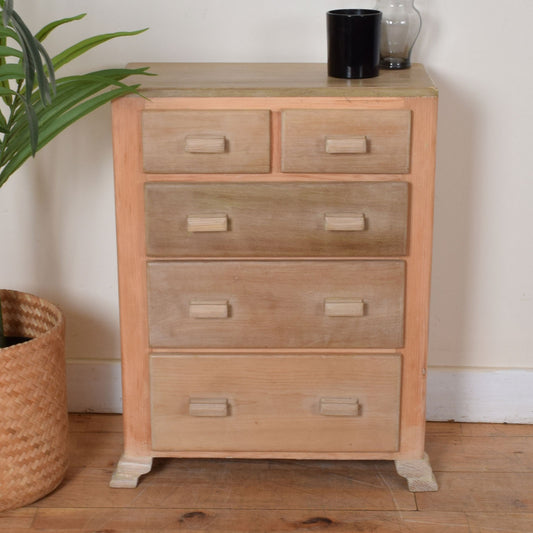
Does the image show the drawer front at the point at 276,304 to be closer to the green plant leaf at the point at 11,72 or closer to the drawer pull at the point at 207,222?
the drawer pull at the point at 207,222

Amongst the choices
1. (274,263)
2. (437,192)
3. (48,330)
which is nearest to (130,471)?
(48,330)

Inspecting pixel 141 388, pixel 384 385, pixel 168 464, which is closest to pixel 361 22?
pixel 384 385

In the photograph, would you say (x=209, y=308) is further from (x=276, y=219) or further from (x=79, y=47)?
(x=79, y=47)

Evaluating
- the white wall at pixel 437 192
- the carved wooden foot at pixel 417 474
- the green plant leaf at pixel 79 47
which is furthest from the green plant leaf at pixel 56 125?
the carved wooden foot at pixel 417 474

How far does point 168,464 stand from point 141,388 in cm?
26

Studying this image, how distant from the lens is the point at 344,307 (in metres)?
1.99

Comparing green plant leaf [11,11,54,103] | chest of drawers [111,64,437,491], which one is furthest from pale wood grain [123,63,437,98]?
green plant leaf [11,11,54,103]

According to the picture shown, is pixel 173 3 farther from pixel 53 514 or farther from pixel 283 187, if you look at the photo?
pixel 53 514

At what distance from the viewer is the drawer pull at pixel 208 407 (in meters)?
2.06

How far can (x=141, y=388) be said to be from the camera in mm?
2076

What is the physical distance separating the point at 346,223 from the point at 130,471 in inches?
29.3

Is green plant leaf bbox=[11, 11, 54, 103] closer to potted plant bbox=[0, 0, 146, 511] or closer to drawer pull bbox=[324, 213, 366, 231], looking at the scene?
potted plant bbox=[0, 0, 146, 511]

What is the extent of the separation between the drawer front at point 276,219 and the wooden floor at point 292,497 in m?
0.55

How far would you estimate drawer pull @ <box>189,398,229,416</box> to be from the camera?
2.06m
